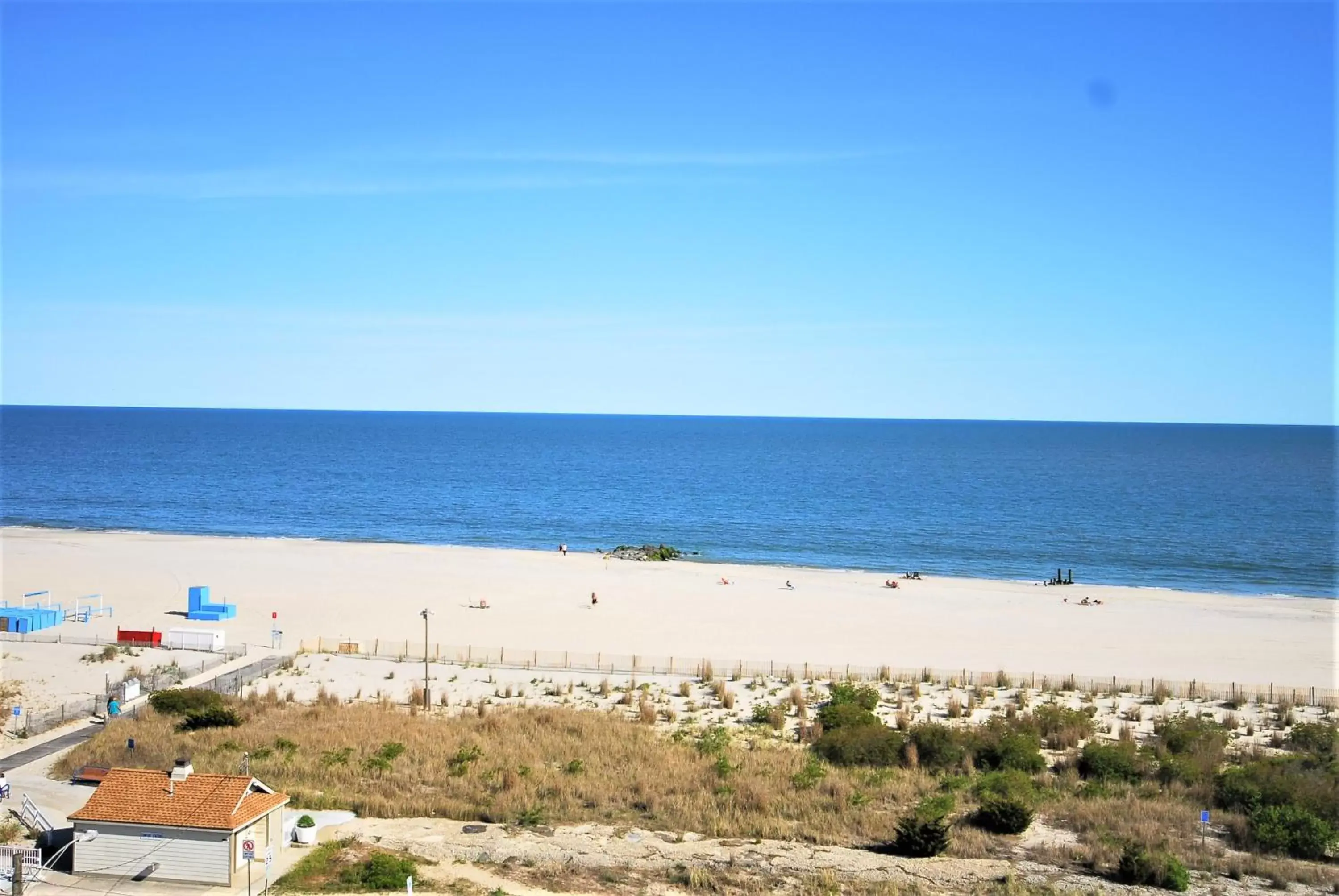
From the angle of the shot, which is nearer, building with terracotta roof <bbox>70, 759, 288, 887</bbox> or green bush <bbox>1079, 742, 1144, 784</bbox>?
building with terracotta roof <bbox>70, 759, 288, 887</bbox>

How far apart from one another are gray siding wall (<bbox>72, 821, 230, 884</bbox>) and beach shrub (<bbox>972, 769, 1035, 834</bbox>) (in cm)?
1701

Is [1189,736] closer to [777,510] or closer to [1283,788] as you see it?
[1283,788]

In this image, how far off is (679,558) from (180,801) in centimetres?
5913

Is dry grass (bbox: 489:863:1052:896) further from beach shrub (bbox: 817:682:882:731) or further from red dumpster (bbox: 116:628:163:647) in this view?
red dumpster (bbox: 116:628:163:647)

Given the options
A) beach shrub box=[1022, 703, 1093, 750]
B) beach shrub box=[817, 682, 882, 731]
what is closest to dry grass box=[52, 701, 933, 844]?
beach shrub box=[817, 682, 882, 731]

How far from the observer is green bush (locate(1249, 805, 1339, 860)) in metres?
24.6

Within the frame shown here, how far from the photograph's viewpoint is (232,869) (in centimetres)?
2236

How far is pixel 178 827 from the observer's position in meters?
22.4

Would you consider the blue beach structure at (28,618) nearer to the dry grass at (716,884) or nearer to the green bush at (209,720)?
the green bush at (209,720)

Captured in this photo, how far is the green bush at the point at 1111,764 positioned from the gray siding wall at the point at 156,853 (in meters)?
22.2

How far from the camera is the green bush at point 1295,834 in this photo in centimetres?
2459

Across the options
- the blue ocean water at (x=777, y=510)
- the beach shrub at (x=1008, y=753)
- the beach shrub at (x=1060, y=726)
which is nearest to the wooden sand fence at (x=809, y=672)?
the beach shrub at (x=1060, y=726)

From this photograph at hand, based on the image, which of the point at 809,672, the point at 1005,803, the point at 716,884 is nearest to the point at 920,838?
the point at 1005,803

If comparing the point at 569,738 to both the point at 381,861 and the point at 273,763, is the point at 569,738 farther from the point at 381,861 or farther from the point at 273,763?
the point at 381,861
